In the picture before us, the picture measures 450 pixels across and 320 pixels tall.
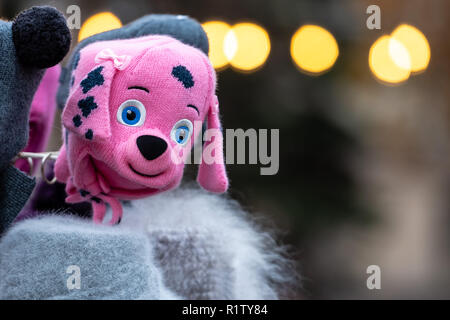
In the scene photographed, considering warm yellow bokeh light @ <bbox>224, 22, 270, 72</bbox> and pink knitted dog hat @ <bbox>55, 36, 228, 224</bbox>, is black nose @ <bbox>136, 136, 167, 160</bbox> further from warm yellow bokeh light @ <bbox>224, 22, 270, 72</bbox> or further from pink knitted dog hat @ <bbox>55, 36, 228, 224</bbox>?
warm yellow bokeh light @ <bbox>224, 22, 270, 72</bbox>

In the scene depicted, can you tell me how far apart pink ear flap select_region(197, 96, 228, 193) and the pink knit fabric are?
8.5 inches

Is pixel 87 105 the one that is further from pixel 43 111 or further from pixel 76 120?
pixel 43 111

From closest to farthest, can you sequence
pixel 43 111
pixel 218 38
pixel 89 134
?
pixel 89 134 → pixel 43 111 → pixel 218 38

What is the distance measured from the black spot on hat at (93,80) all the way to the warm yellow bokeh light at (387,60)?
2.49ft

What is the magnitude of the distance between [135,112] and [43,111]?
0.21 metres

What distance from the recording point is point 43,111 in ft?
2.01

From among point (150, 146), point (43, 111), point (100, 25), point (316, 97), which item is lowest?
point (150, 146)

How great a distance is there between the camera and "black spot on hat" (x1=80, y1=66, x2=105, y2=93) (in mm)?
436

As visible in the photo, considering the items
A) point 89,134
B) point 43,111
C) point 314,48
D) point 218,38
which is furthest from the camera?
point 314,48

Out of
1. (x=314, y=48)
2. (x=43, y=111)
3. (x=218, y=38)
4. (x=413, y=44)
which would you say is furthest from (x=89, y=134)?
(x=413, y=44)

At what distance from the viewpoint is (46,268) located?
443 millimetres

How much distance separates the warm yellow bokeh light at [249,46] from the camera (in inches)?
39.8

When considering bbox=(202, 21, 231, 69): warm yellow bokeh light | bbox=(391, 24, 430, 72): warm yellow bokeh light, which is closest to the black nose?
bbox=(202, 21, 231, 69): warm yellow bokeh light

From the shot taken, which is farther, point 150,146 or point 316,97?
point 316,97
